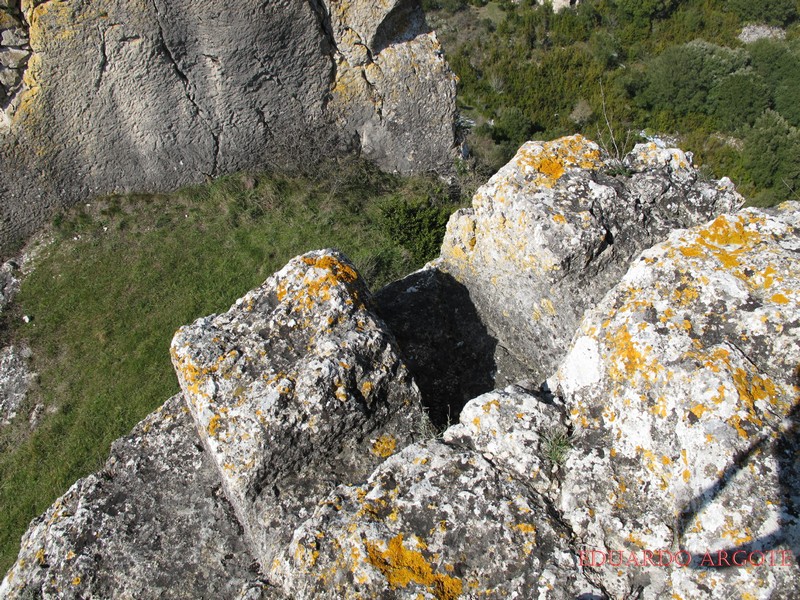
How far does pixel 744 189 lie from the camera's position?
13.5 meters

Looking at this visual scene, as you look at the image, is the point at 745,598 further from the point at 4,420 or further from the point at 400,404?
the point at 4,420

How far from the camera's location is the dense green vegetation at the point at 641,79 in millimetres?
14289

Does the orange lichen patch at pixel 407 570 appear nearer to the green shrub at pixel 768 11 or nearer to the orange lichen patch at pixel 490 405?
the orange lichen patch at pixel 490 405

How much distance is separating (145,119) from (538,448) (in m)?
7.99

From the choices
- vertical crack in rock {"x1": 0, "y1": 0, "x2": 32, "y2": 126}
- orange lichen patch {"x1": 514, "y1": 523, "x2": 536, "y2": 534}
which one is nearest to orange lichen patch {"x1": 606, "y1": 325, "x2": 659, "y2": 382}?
orange lichen patch {"x1": 514, "y1": 523, "x2": 536, "y2": 534}

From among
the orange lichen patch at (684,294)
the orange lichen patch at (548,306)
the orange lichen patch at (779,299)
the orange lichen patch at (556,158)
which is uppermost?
the orange lichen patch at (556,158)

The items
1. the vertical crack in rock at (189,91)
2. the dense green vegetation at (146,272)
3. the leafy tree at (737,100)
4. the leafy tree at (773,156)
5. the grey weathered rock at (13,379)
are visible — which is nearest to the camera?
the dense green vegetation at (146,272)

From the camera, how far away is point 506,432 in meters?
3.01

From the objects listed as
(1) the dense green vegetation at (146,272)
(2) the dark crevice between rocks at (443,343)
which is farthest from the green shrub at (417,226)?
(2) the dark crevice between rocks at (443,343)

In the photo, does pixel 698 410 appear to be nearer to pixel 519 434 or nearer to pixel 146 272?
pixel 519 434

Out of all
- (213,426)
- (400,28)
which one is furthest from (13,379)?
(400,28)

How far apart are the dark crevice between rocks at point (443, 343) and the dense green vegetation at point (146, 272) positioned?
10.5 ft

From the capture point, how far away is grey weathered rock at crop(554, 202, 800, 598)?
244 cm

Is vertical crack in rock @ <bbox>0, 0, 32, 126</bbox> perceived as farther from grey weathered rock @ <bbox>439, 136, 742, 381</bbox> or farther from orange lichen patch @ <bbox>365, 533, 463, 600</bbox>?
orange lichen patch @ <bbox>365, 533, 463, 600</bbox>
